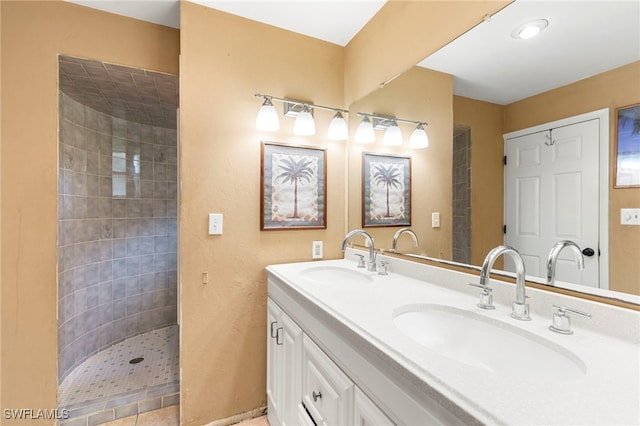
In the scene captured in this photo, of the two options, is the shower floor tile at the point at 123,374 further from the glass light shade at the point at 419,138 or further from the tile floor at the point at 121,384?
the glass light shade at the point at 419,138

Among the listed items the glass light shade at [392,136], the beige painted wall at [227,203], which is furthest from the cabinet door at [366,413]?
the glass light shade at [392,136]

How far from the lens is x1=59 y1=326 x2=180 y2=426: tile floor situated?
171 cm

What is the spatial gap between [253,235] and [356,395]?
1099mm

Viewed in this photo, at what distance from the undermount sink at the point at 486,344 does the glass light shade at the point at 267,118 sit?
1218 millimetres

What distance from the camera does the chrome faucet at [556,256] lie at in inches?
33.9

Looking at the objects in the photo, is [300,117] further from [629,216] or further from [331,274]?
[629,216]

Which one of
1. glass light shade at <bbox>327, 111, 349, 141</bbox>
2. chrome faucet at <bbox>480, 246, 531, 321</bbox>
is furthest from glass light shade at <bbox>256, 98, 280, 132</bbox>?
chrome faucet at <bbox>480, 246, 531, 321</bbox>

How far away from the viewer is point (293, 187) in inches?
71.7

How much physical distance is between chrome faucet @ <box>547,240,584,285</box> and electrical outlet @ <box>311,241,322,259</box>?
1241mm

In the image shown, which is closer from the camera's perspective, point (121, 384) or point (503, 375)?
point (503, 375)

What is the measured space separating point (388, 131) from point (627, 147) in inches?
43.0

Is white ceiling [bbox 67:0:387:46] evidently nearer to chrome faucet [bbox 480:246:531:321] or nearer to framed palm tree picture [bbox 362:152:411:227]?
framed palm tree picture [bbox 362:152:411:227]

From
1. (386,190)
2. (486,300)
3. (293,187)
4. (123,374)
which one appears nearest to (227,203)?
(293,187)

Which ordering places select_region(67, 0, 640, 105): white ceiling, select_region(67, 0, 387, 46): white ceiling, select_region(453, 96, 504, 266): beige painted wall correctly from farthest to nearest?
1. select_region(67, 0, 387, 46): white ceiling
2. select_region(453, 96, 504, 266): beige painted wall
3. select_region(67, 0, 640, 105): white ceiling
